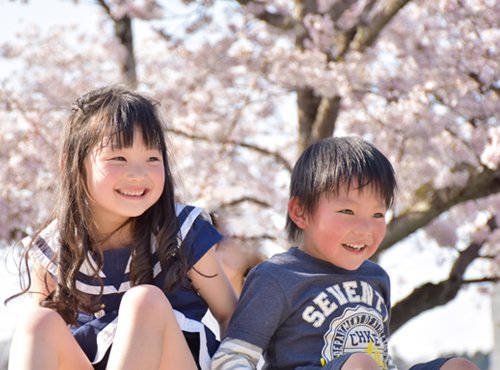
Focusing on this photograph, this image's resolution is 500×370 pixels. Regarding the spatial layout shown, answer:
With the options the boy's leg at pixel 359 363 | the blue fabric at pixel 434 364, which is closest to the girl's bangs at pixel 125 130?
the boy's leg at pixel 359 363

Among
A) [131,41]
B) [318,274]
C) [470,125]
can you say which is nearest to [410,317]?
[470,125]

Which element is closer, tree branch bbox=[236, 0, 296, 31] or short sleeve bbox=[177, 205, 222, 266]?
short sleeve bbox=[177, 205, 222, 266]

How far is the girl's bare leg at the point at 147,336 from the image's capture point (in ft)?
7.32

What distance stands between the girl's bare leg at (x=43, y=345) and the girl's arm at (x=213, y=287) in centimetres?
44

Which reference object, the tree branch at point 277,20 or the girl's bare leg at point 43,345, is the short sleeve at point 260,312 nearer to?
the girl's bare leg at point 43,345

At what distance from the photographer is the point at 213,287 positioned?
268cm

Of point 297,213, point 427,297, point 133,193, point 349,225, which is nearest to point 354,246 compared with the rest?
point 349,225

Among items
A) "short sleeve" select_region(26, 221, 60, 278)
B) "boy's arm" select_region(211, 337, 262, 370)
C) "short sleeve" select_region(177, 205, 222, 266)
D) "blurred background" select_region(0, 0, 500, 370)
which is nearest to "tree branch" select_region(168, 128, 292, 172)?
"blurred background" select_region(0, 0, 500, 370)

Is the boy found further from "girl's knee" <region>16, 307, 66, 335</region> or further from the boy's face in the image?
"girl's knee" <region>16, 307, 66, 335</region>

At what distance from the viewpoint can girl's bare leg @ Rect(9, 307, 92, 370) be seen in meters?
2.21

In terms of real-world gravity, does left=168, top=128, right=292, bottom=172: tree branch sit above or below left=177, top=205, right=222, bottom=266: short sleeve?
below

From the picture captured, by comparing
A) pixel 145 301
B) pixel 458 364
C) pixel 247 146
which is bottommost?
pixel 247 146

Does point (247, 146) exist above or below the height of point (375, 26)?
below

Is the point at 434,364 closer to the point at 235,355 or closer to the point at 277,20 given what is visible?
the point at 235,355
